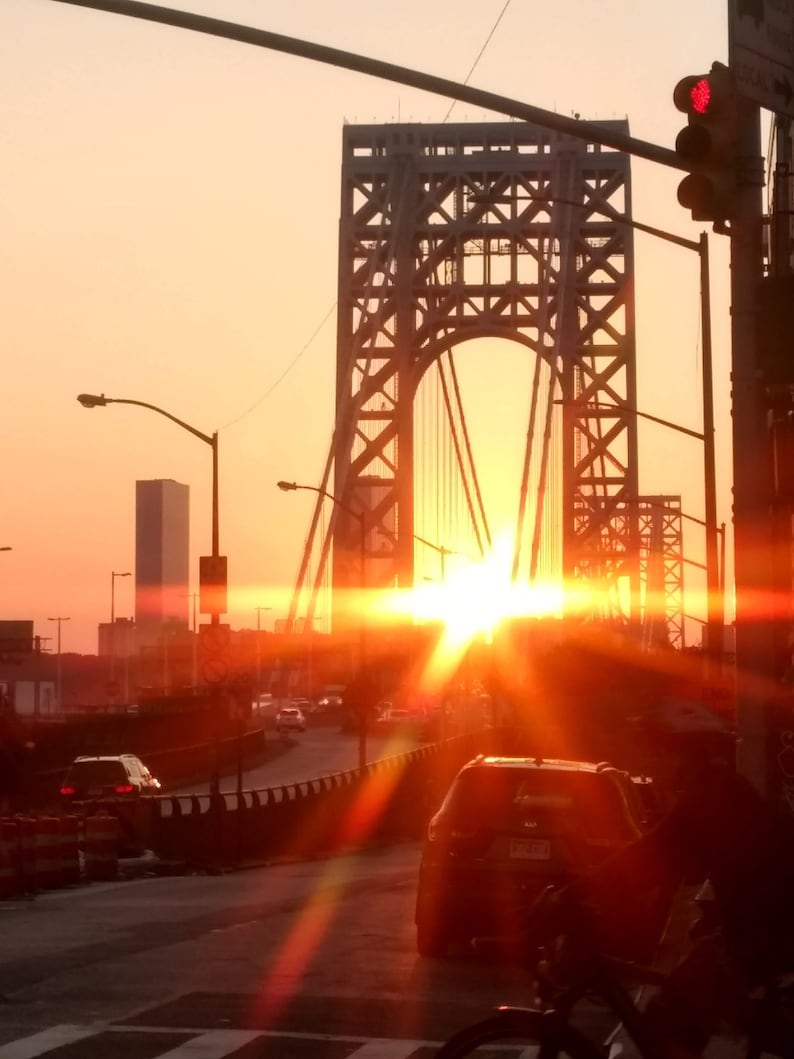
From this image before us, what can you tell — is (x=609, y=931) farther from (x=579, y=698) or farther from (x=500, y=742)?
(x=579, y=698)

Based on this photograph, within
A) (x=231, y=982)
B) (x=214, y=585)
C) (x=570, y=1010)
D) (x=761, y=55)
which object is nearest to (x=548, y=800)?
(x=231, y=982)

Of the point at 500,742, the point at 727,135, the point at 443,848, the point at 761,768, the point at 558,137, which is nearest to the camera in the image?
the point at 727,135

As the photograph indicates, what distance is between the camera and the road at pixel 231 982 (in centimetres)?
1039

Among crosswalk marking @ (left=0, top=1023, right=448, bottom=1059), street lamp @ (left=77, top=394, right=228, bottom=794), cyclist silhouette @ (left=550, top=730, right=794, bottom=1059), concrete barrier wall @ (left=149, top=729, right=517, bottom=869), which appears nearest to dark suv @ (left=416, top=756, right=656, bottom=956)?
crosswalk marking @ (left=0, top=1023, right=448, bottom=1059)

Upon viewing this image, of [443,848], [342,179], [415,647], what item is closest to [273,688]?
[415,647]

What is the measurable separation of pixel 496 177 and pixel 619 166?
4.80 m

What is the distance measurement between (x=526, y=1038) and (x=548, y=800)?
8.27 meters

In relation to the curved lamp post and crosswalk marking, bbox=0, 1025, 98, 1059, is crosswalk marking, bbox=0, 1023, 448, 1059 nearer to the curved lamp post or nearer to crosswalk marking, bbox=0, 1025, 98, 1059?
crosswalk marking, bbox=0, 1025, 98, 1059

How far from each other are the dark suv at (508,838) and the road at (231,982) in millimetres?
361

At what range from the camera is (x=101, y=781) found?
38906mm

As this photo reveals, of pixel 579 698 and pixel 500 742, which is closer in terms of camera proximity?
pixel 500 742

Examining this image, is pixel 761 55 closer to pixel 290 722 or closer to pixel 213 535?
pixel 213 535

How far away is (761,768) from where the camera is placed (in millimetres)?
12266

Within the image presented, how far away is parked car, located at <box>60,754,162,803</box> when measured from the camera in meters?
38.5
